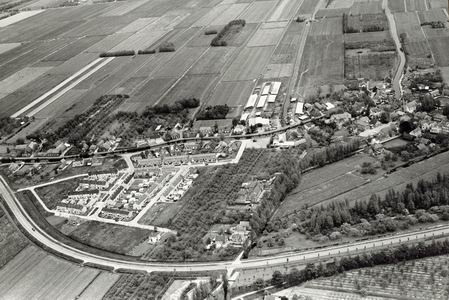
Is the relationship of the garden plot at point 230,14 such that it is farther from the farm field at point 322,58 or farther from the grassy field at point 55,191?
the grassy field at point 55,191

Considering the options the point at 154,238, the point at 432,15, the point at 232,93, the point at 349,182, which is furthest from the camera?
the point at 432,15

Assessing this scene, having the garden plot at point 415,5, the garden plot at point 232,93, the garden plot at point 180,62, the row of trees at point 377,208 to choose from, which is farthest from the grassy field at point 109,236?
the garden plot at point 415,5

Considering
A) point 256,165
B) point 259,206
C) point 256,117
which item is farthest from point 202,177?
point 256,117

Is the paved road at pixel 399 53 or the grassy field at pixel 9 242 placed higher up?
the grassy field at pixel 9 242

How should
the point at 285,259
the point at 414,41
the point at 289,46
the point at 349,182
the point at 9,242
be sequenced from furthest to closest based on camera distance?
the point at 289,46, the point at 414,41, the point at 349,182, the point at 9,242, the point at 285,259

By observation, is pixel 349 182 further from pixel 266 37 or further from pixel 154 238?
pixel 266 37

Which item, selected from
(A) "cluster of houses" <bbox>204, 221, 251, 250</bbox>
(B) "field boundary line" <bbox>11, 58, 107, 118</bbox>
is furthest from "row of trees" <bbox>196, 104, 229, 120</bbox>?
(B) "field boundary line" <bbox>11, 58, 107, 118</bbox>

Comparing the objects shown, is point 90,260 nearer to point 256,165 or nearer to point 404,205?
point 256,165

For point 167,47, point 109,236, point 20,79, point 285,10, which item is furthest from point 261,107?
point 285,10
